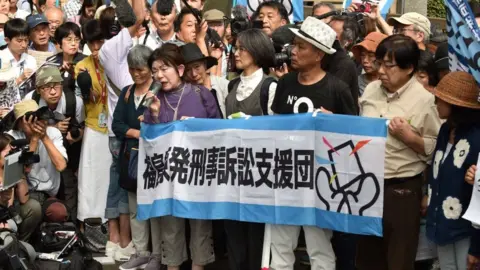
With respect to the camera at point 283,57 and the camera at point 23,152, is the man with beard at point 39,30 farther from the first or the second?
the camera at point 283,57

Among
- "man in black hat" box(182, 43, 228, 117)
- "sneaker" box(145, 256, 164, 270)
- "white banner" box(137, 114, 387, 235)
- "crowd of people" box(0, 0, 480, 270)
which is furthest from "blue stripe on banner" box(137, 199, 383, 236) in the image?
"man in black hat" box(182, 43, 228, 117)

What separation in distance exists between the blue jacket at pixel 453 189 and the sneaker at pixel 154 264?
8.90 feet

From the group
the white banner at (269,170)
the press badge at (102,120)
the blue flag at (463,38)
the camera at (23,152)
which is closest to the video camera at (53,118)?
the press badge at (102,120)

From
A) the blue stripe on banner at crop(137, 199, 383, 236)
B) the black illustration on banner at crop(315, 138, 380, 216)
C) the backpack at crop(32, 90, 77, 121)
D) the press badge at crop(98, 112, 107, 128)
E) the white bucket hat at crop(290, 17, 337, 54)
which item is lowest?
the blue stripe on banner at crop(137, 199, 383, 236)

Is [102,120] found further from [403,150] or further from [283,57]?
[403,150]

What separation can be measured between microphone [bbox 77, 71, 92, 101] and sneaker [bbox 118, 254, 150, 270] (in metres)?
1.89

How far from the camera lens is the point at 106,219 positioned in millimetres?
9625

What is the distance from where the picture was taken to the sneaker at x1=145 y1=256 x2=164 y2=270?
8.62 m

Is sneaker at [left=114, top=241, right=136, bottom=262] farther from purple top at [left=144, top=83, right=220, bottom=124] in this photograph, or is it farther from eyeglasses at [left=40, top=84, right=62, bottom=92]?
eyeglasses at [left=40, top=84, right=62, bottom=92]

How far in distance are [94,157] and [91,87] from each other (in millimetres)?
710

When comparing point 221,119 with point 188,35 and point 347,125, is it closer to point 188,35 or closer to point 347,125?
point 347,125

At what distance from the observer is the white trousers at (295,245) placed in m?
7.53

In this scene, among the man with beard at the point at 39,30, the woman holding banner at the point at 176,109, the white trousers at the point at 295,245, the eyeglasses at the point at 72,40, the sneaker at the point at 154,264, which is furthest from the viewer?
the man with beard at the point at 39,30

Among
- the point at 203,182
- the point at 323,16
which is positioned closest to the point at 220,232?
the point at 203,182
